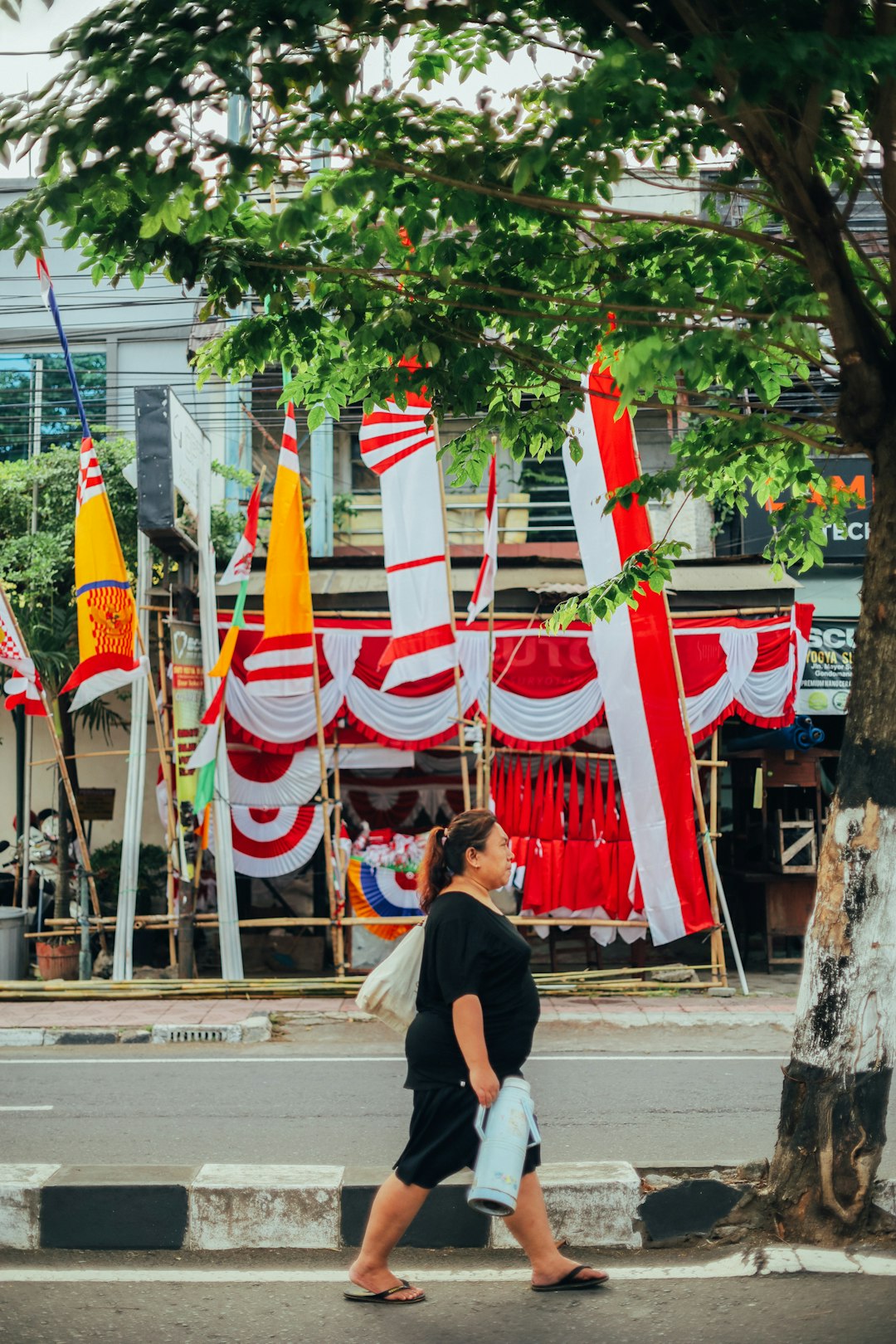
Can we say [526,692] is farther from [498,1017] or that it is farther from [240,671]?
[498,1017]

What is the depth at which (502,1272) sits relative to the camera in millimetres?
4551

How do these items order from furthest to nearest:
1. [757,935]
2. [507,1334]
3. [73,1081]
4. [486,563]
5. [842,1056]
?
[757,935]
[486,563]
[73,1081]
[842,1056]
[507,1334]

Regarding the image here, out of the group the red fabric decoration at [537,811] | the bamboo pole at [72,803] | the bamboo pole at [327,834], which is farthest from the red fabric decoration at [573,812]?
the bamboo pole at [72,803]

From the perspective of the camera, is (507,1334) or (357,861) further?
(357,861)

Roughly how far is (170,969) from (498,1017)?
931cm

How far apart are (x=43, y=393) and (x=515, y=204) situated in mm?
12915

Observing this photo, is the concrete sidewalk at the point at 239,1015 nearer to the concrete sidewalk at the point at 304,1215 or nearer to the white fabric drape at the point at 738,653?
the white fabric drape at the point at 738,653

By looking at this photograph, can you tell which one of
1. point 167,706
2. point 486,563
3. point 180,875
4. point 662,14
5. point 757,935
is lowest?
point 757,935

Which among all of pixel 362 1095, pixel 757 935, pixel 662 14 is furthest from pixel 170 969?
pixel 662 14

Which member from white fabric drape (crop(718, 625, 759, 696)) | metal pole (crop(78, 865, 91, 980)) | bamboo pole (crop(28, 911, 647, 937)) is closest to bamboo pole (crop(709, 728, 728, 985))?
white fabric drape (crop(718, 625, 759, 696))

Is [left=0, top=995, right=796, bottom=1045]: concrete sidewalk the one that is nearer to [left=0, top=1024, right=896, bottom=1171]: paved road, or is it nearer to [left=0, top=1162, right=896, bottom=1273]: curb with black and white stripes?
[left=0, top=1024, right=896, bottom=1171]: paved road

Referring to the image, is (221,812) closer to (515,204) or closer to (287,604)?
(287,604)

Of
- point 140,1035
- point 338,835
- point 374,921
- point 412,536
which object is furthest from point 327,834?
point 412,536

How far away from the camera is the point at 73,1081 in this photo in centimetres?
880
